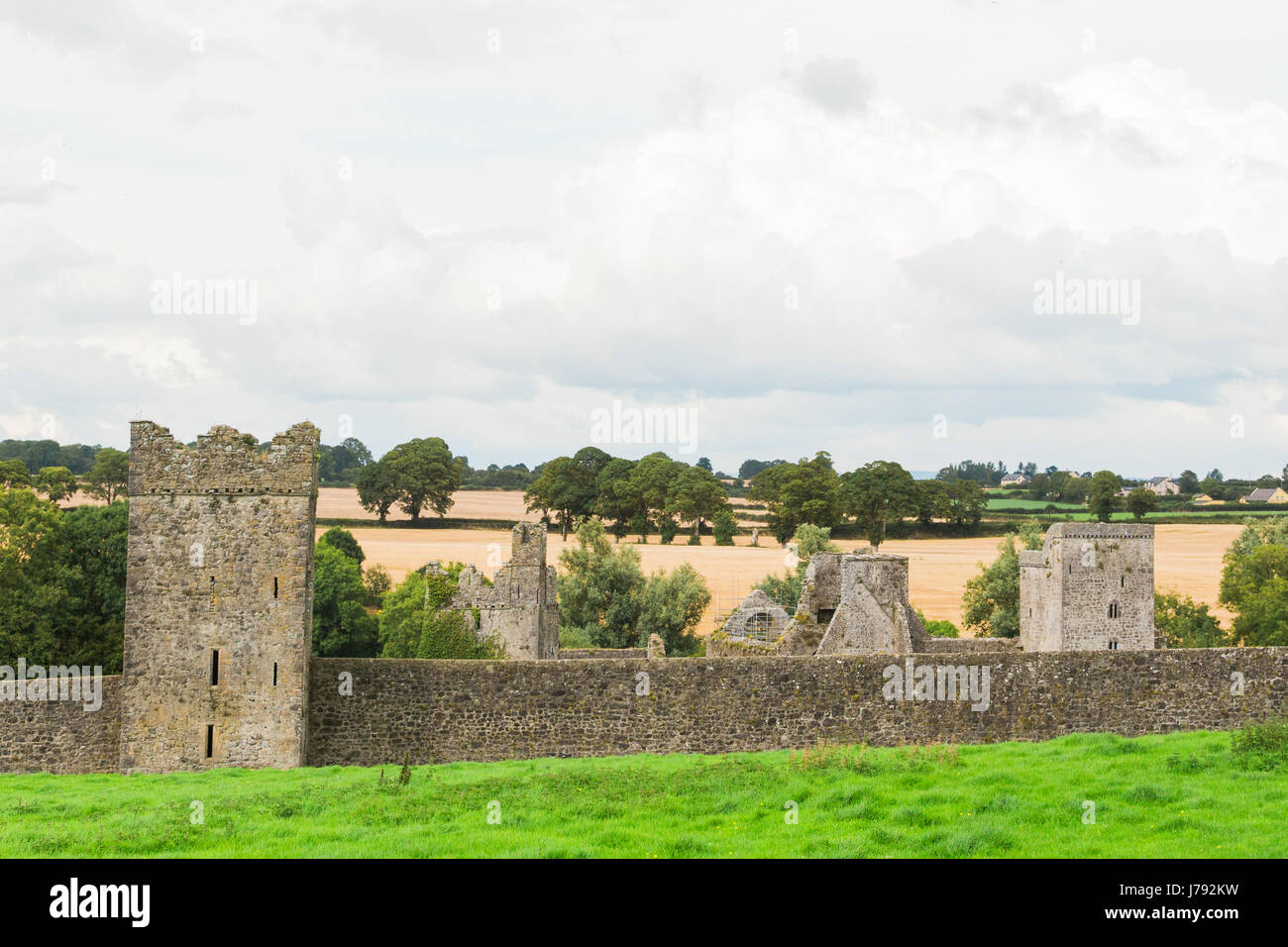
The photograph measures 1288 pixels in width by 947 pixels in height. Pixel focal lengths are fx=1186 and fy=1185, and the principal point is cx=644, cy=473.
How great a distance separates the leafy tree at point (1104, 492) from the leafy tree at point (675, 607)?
113 ft

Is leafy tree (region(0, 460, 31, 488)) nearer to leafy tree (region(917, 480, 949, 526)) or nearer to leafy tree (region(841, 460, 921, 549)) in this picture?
leafy tree (region(841, 460, 921, 549))

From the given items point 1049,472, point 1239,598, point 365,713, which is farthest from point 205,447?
point 1049,472

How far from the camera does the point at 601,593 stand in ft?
214

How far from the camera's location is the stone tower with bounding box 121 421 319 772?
2178 cm

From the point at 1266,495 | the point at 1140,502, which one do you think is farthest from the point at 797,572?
the point at 1266,495

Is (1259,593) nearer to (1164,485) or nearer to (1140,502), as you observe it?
(1140,502)

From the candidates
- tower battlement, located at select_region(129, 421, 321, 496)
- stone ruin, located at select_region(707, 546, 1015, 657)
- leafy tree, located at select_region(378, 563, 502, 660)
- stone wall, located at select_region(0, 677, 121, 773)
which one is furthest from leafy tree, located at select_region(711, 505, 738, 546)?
stone wall, located at select_region(0, 677, 121, 773)

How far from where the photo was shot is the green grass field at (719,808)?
13.7 m

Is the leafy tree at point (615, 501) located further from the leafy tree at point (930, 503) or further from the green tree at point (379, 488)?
the leafy tree at point (930, 503)

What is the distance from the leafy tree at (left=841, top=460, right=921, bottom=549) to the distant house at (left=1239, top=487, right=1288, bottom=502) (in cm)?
3445

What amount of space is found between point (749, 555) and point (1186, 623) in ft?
119

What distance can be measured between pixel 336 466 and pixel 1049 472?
7390 centimetres
